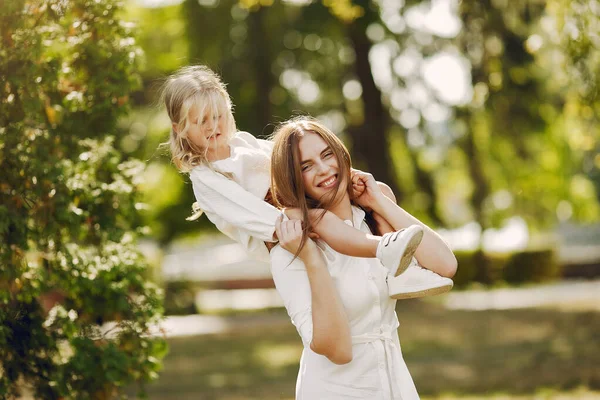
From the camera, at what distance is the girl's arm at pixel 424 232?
10.7 ft

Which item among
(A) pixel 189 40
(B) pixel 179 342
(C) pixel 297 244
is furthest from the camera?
(A) pixel 189 40

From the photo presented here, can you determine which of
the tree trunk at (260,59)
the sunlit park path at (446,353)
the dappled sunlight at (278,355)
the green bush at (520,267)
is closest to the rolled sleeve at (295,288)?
the sunlit park path at (446,353)

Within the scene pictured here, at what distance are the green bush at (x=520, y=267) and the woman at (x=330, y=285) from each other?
81.5 feet

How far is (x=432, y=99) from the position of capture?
19.2 m

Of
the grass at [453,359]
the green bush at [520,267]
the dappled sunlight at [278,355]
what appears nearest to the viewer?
the grass at [453,359]

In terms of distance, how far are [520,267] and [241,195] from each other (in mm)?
26471

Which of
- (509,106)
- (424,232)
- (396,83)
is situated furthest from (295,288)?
(396,83)

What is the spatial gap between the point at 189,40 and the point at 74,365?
15.7 m

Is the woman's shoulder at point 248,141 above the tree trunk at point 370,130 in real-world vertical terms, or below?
above

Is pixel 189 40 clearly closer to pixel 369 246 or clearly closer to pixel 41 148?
pixel 41 148

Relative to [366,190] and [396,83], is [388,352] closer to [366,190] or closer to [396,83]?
[366,190]

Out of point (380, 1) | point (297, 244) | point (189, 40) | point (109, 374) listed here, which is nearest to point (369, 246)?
point (297, 244)

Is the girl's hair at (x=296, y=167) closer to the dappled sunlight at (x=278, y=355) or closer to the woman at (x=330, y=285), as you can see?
the woman at (x=330, y=285)

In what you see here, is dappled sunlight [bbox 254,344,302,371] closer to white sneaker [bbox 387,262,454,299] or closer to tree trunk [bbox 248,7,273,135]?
tree trunk [bbox 248,7,273,135]
